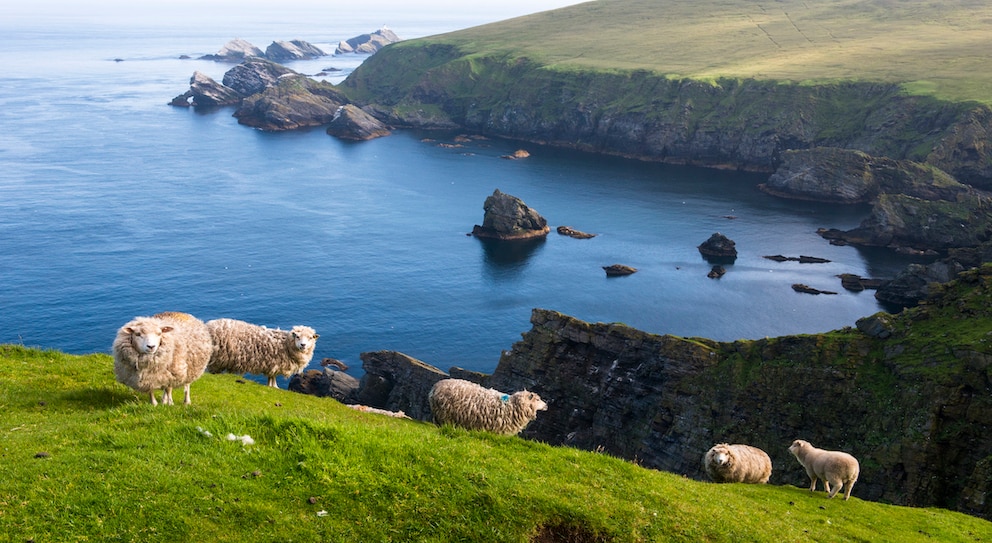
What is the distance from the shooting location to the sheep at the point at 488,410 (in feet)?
87.6

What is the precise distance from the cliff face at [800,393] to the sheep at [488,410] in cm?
2277

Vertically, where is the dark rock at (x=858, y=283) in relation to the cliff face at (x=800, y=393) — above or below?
below

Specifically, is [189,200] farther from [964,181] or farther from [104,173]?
[964,181]

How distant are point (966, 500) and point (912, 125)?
165 metres

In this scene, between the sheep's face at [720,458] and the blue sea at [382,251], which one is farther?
the blue sea at [382,251]

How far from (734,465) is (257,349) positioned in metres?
21.4

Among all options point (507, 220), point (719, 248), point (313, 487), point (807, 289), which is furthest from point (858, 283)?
point (313, 487)

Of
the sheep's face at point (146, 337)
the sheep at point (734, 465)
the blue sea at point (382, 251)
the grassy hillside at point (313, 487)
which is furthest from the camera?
the blue sea at point (382, 251)

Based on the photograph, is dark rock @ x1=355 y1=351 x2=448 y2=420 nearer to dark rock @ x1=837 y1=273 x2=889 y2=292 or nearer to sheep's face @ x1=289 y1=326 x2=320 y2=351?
sheep's face @ x1=289 y1=326 x2=320 y2=351

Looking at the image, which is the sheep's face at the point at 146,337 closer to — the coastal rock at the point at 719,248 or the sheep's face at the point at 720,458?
the sheep's face at the point at 720,458

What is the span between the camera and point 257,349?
33.5 metres

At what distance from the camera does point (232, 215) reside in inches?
5758

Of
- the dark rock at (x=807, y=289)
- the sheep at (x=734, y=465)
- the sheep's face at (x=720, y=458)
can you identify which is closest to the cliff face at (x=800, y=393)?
the sheep at (x=734, y=465)


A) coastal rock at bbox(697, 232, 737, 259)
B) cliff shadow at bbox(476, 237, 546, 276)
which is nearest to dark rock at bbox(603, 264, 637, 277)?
cliff shadow at bbox(476, 237, 546, 276)
